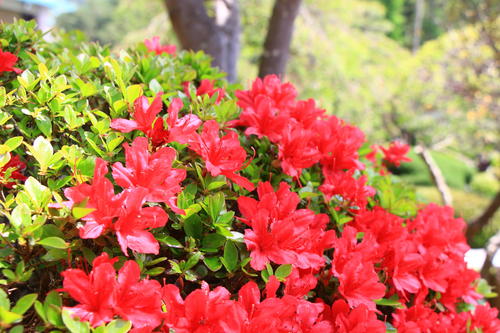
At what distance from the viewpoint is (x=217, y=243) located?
2.81ft

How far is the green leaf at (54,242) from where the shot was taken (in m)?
0.67

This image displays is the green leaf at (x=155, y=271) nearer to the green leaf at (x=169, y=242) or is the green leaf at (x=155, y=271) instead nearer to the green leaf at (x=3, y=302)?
the green leaf at (x=169, y=242)

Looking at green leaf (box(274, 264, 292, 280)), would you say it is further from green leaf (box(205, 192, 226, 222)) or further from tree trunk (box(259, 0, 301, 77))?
tree trunk (box(259, 0, 301, 77))

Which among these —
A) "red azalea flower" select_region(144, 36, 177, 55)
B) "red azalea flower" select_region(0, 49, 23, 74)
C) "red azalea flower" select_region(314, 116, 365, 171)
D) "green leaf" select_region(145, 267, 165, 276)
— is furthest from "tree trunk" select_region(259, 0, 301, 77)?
"green leaf" select_region(145, 267, 165, 276)

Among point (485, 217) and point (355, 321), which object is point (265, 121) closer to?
point (355, 321)

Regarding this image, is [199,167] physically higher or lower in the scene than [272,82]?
lower

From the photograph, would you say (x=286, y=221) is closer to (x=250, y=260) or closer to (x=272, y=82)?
(x=250, y=260)

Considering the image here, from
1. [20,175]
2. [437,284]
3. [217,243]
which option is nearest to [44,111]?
[20,175]

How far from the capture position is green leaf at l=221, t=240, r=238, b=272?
84 centimetres

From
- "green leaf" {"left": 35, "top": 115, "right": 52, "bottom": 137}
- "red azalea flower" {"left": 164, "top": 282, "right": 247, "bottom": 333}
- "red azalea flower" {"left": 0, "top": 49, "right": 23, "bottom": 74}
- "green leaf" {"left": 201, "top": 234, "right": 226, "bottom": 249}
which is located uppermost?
"red azalea flower" {"left": 0, "top": 49, "right": 23, "bottom": 74}

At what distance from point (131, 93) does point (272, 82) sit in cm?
46

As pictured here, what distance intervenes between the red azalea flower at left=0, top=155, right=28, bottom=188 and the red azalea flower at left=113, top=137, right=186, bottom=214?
222 millimetres

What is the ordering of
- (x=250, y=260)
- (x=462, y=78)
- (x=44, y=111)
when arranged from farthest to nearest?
(x=462, y=78) < (x=44, y=111) < (x=250, y=260)

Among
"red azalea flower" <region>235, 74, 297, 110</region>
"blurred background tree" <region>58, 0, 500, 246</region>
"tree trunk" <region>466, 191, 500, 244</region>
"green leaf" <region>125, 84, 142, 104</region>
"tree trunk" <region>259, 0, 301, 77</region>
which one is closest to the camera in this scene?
"green leaf" <region>125, 84, 142, 104</region>
